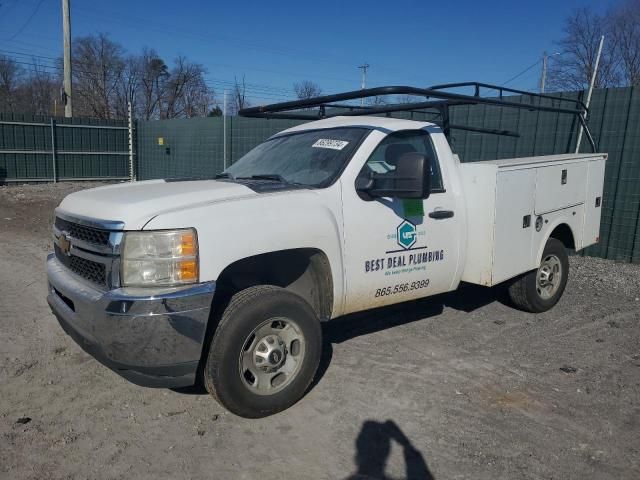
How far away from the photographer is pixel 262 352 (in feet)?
11.4

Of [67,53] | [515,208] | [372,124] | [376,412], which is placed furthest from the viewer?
[67,53]

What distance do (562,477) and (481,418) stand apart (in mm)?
679

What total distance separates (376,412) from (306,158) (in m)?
2.01

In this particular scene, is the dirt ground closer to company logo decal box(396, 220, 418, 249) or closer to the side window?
company logo decal box(396, 220, 418, 249)

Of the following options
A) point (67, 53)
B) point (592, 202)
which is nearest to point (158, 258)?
point (592, 202)

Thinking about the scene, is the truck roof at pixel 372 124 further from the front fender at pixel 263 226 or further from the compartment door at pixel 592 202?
the compartment door at pixel 592 202

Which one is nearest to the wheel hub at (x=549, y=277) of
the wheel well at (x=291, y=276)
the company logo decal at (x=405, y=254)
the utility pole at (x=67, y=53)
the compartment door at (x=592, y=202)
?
the compartment door at (x=592, y=202)

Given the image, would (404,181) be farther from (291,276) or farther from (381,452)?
(381,452)

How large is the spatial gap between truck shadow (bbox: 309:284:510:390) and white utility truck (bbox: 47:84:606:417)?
2.88 ft

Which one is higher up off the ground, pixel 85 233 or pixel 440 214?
pixel 440 214

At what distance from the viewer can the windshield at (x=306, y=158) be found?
4.03 m

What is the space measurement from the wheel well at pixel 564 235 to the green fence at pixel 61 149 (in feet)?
58.4

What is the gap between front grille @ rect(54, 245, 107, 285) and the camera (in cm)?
325

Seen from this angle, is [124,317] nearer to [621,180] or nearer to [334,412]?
[334,412]
